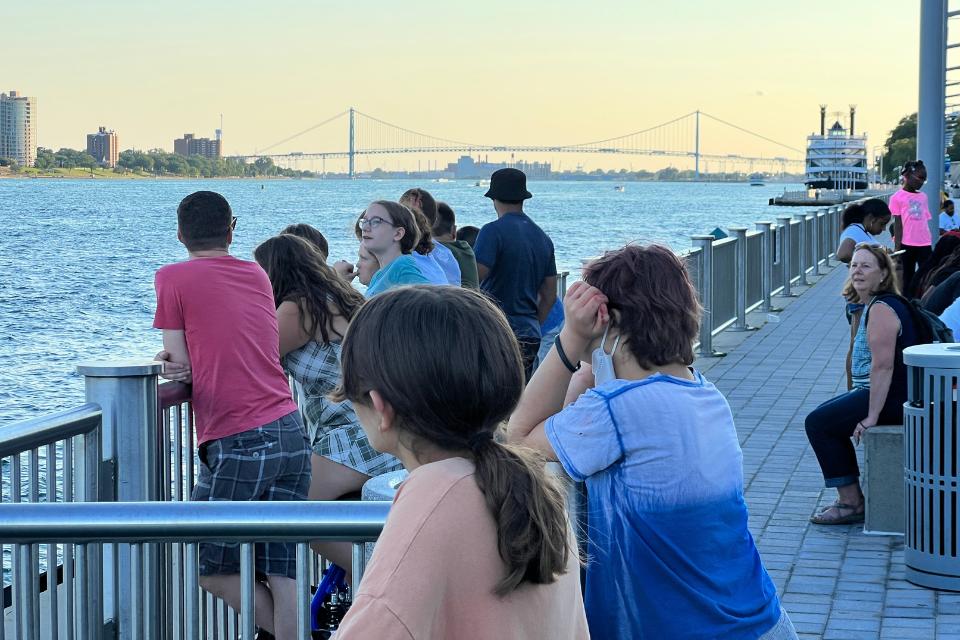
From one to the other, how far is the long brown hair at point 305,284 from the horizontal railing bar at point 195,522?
1959mm

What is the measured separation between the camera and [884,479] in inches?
197

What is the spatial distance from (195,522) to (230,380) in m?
1.65

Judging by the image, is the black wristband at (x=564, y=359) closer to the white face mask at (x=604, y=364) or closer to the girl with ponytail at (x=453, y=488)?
the white face mask at (x=604, y=364)

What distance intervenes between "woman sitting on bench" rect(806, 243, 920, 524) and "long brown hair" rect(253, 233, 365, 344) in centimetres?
251

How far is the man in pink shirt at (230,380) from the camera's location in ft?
10.9

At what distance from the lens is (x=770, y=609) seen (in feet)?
7.30

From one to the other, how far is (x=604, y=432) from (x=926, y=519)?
2.84 meters

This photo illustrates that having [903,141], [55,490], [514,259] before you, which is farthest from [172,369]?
[903,141]

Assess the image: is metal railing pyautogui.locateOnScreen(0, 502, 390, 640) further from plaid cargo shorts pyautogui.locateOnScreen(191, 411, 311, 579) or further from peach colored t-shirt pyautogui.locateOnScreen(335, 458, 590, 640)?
plaid cargo shorts pyautogui.locateOnScreen(191, 411, 311, 579)

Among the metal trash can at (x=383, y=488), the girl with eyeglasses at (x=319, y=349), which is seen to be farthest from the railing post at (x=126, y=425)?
the metal trash can at (x=383, y=488)

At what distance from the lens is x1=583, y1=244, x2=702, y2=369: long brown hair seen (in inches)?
88.0

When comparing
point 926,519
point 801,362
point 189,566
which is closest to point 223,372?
point 189,566

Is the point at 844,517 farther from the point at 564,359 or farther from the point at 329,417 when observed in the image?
the point at 564,359

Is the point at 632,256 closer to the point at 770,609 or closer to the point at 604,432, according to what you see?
the point at 604,432
